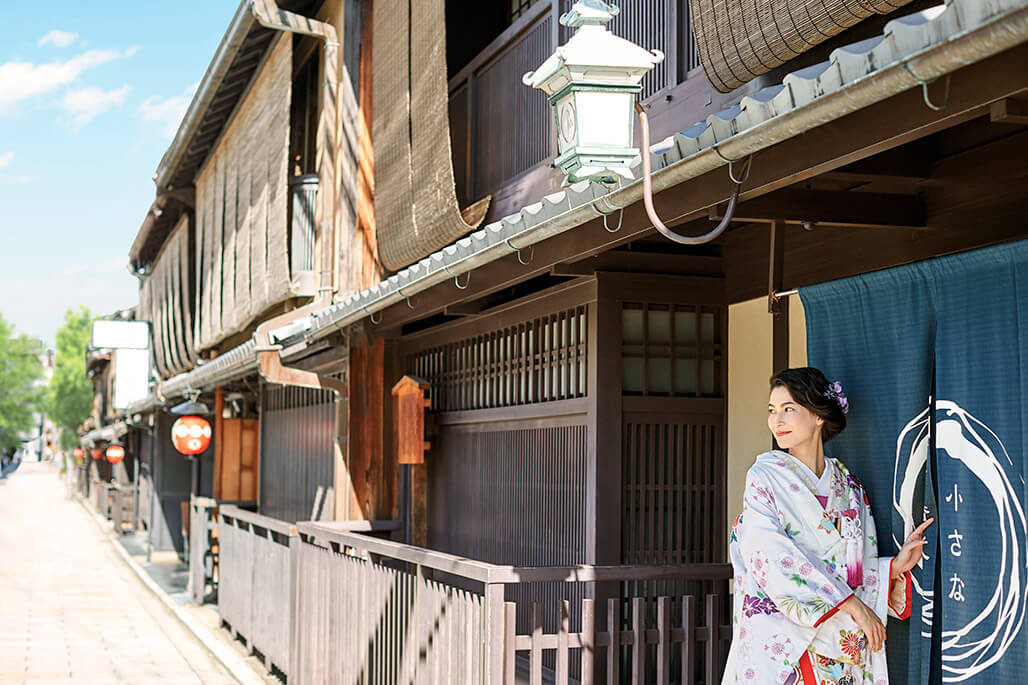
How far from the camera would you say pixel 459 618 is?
6.29 metres

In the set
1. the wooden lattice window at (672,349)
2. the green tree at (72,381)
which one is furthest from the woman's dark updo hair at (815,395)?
the green tree at (72,381)

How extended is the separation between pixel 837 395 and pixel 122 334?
30.8 m

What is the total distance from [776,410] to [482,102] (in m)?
5.20

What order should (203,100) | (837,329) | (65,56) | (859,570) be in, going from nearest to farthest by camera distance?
(859,570) → (837,329) → (203,100) → (65,56)

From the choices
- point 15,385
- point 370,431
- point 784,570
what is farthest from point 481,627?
point 15,385

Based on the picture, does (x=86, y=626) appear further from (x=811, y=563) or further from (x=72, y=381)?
(x=72, y=381)

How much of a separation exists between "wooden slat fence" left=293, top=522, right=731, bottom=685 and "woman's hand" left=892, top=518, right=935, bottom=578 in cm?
142

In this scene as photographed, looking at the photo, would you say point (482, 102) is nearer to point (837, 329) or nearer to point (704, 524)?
point (704, 524)

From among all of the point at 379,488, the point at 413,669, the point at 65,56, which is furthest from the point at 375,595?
the point at 65,56

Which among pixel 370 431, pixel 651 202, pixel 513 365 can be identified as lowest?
pixel 370 431

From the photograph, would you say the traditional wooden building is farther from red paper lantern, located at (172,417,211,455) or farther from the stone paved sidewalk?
red paper lantern, located at (172,417,211,455)

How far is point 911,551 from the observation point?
15.4 ft

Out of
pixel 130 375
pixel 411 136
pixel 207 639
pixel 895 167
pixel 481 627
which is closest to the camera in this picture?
pixel 895 167

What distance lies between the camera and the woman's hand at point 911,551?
4652 mm
